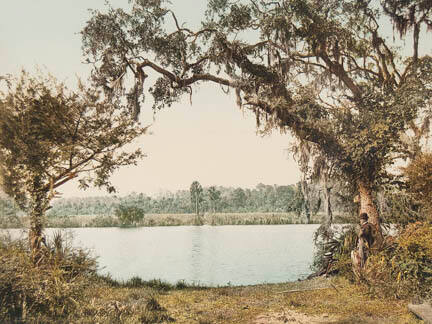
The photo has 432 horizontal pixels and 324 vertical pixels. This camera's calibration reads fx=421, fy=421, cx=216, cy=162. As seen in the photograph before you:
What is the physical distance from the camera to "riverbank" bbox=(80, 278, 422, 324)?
813 cm

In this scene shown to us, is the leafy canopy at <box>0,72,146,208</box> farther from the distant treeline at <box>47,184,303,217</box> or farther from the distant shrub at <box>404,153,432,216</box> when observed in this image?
the distant treeline at <box>47,184,303,217</box>

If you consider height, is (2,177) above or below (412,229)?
above

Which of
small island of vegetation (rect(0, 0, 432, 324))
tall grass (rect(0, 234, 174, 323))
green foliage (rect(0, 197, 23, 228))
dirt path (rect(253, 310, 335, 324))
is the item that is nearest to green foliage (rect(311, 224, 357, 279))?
small island of vegetation (rect(0, 0, 432, 324))

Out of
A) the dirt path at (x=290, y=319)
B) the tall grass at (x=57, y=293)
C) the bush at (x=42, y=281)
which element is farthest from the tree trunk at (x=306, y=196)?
the bush at (x=42, y=281)

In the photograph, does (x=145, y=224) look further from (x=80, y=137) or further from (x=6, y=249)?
(x=6, y=249)

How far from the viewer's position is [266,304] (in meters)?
9.66

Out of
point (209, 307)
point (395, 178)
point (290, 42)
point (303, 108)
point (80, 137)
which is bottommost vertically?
point (209, 307)

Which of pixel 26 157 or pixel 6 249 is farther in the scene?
pixel 26 157

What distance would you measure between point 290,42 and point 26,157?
Result: 26.8 feet

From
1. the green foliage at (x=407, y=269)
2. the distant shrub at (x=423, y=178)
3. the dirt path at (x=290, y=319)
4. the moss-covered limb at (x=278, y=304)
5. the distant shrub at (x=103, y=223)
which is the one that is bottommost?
the dirt path at (x=290, y=319)

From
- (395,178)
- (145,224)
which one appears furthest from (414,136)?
(145,224)

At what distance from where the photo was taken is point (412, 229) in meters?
9.64

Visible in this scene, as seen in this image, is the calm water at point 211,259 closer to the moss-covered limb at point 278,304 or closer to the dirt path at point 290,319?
the moss-covered limb at point 278,304

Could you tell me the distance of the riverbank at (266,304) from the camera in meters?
8.13
